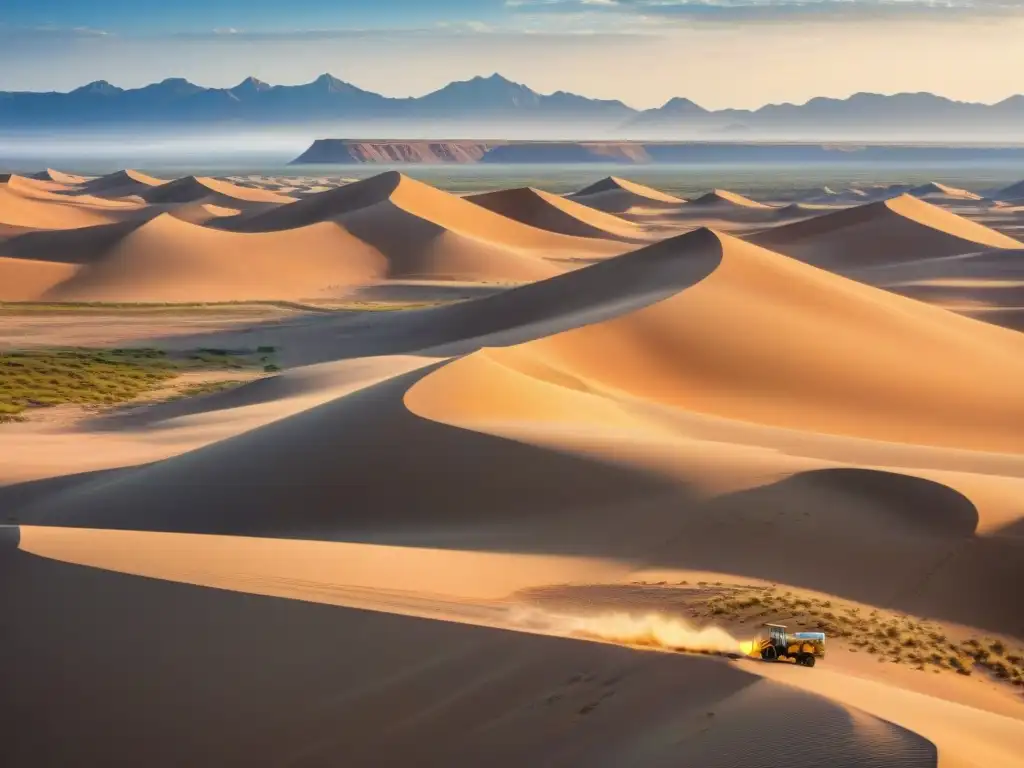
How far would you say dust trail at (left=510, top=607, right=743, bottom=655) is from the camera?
31.4 feet

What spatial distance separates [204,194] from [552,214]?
38379 mm

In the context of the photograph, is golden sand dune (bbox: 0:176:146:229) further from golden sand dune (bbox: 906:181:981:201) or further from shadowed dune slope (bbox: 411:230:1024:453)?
golden sand dune (bbox: 906:181:981:201)

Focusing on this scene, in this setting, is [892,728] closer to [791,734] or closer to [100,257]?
[791,734]

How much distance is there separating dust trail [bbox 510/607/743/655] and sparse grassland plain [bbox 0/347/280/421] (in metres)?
20.0

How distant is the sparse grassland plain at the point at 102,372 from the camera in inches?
1167

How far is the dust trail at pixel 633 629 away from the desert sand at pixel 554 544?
0.17 ft

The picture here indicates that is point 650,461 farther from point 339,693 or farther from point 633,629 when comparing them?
point 339,693

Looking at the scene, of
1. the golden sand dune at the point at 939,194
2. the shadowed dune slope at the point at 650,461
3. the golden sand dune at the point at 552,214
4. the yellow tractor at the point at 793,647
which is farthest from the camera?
the golden sand dune at the point at 939,194

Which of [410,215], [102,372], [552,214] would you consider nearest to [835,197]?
[552,214]

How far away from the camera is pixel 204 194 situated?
113 m

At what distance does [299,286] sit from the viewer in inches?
2434

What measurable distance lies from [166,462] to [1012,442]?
1601 cm

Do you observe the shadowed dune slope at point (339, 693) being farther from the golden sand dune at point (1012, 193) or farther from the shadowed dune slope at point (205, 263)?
the golden sand dune at point (1012, 193)

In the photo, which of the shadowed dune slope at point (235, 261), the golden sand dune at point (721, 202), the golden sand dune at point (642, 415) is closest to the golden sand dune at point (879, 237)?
the shadowed dune slope at point (235, 261)
